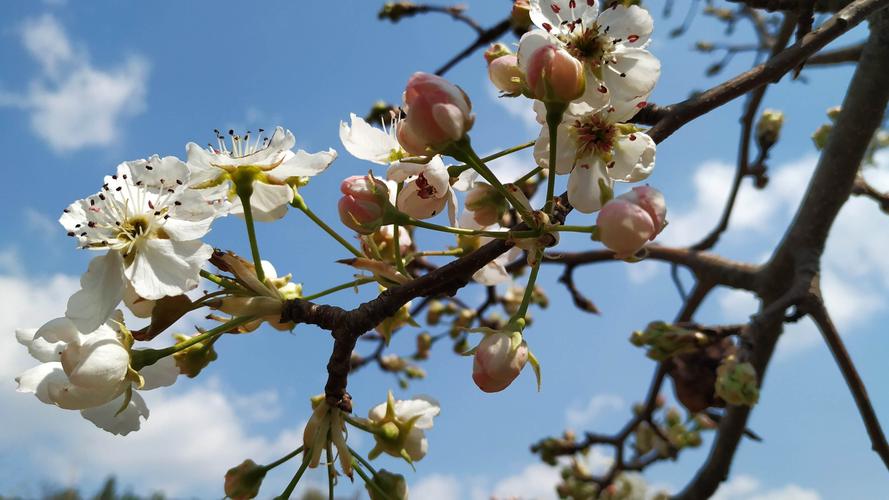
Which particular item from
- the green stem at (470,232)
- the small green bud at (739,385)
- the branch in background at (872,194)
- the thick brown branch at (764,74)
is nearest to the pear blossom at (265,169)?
the green stem at (470,232)

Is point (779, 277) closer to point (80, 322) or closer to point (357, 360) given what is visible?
point (357, 360)

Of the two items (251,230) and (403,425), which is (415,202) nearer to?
(251,230)

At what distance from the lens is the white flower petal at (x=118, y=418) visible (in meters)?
1.11

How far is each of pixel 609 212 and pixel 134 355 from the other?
0.68 m

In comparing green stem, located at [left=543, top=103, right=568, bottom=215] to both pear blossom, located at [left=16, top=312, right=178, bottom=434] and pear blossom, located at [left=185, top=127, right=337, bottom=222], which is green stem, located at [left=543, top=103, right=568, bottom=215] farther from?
pear blossom, located at [left=16, top=312, right=178, bottom=434]

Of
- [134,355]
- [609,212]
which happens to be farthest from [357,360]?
[609,212]

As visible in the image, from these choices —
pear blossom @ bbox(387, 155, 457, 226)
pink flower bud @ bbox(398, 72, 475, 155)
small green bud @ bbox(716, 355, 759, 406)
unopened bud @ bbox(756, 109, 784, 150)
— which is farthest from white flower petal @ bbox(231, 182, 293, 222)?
unopened bud @ bbox(756, 109, 784, 150)

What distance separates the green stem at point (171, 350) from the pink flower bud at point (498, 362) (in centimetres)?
36

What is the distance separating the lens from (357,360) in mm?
3367

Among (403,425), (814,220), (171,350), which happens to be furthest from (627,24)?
(814,220)

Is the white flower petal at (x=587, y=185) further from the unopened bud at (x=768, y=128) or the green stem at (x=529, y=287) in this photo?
the unopened bud at (x=768, y=128)

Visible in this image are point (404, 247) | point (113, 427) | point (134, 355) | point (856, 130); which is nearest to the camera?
point (134, 355)

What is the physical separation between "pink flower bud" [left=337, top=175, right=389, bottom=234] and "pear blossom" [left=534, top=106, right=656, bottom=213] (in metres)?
0.26

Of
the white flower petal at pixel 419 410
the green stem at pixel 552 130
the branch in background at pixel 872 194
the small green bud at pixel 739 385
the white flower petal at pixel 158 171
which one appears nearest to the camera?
the green stem at pixel 552 130
